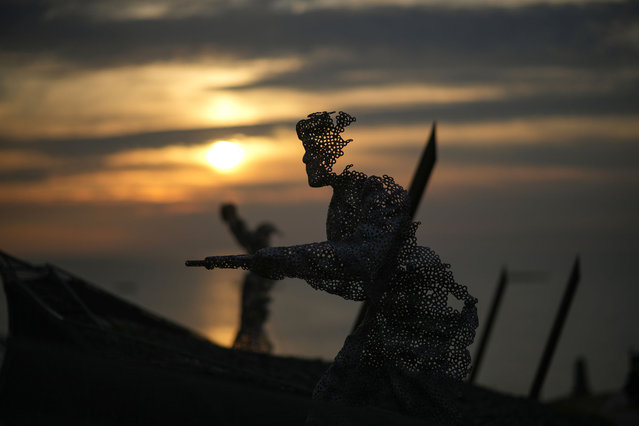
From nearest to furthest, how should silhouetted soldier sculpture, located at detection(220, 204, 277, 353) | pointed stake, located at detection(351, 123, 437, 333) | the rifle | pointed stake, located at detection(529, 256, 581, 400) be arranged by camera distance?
the rifle
pointed stake, located at detection(351, 123, 437, 333)
pointed stake, located at detection(529, 256, 581, 400)
silhouetted soldier sculpture, located at detection(220, 204, 277, 353)

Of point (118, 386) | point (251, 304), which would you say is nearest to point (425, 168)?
point (118, 386)

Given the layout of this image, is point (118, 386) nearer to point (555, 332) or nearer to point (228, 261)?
point (228, 261)

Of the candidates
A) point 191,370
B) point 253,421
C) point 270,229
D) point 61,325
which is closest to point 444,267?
point 253,421

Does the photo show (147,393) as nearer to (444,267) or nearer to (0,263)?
(444,267)

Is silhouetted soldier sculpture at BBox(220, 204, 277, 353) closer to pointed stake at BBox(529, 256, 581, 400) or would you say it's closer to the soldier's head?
pointed stake at BBox(529, 256, 581, 400)

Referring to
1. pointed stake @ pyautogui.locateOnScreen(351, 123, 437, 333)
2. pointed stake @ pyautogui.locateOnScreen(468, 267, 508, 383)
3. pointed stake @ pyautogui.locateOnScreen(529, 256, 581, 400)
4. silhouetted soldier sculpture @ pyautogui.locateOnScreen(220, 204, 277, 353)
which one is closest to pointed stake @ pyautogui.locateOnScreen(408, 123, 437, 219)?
pointed stake @ pyautogui.locateOnScreen(351, 123, 437, 333)

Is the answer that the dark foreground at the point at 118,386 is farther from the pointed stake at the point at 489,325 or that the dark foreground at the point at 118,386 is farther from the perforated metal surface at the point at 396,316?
the pointed stake at the point at 489,325
